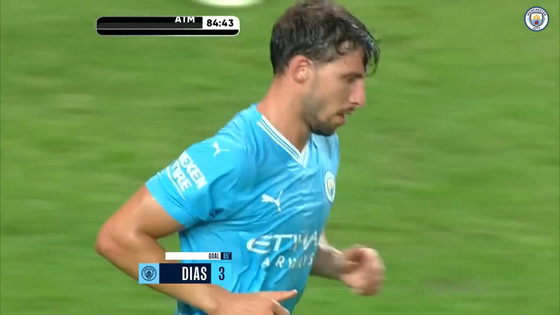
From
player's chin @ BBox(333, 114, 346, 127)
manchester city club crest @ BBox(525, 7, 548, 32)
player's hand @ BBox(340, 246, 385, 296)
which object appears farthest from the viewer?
manchester city club crest @ BBox(525, 7, 548, 32)

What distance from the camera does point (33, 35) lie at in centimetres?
961

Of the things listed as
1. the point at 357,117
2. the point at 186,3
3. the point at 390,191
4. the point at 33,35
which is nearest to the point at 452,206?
the point at 390,191

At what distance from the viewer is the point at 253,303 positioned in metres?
4.13

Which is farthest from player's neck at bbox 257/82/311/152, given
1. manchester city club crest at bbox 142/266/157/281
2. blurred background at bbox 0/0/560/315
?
blurred background at bbox 0/0/560/315

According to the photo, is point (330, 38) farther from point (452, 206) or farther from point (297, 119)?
point (452, 206)

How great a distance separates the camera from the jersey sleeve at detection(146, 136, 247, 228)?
409 cm

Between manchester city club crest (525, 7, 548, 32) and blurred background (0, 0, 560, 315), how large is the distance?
7 cm

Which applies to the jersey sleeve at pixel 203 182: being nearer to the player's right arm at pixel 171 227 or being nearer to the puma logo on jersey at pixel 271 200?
the player's right arm at pixel 171 227

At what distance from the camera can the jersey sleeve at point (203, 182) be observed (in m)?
4.09

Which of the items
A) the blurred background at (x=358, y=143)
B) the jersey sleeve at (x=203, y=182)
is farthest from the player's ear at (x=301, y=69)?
the blurred background at (x=358, y=143)

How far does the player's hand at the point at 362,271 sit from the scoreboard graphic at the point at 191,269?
67 centimetres

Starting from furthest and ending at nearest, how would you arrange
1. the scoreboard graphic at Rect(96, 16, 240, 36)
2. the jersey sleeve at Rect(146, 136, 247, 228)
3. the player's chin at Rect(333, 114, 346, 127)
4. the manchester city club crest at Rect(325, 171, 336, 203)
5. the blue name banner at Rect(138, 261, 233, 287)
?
1. the scoreboard graphic at Rect(96, 16, 240, 36)
2. the manchester city club crest at Rect(325, 171, 336, 203)
3. the player's chin at Rect(333, 114, 346, 127)
4. the blue name banner at Rect(138, 261, 233, 287)
5. the jersey sleeve at Rect(146, 136, 247, 228)

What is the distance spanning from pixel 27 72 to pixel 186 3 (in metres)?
1.29

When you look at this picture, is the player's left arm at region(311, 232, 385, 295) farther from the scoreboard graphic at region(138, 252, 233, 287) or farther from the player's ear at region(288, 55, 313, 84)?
the player's ear at region(288, 55, 313, 84)
